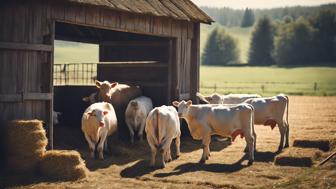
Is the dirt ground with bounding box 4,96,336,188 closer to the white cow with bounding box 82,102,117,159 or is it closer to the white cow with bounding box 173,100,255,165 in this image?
the white cow with bounding box 82,102,117,159

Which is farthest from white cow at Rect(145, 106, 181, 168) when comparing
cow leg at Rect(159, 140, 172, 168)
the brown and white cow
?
the brown and white cow

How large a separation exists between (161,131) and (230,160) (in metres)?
2.54

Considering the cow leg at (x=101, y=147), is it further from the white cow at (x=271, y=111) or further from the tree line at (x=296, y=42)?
the tree line at (x=296, y=42)

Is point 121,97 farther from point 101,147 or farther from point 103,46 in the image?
point 101,147

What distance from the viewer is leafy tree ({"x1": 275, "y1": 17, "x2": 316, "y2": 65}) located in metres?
119

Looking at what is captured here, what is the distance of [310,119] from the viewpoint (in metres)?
29.7

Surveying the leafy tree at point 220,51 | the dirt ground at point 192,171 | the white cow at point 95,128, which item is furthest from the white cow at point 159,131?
the leafy tree at point 220,51

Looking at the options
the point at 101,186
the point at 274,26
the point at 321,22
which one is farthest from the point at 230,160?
the point at 274,26

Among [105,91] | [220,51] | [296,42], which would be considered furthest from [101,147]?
[220,51]

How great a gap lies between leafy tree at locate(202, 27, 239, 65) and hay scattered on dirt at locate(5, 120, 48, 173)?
5310 inches

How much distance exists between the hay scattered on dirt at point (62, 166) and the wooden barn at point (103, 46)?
1.73 metres

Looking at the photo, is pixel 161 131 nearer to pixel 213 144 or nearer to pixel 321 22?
pixel 213 144

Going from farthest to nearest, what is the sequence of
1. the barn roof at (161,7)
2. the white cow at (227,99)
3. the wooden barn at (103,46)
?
the white cow at (227,99), the barn roof at (161,7), the wooden barn at (103,46)

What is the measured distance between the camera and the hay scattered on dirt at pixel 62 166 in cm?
1360
